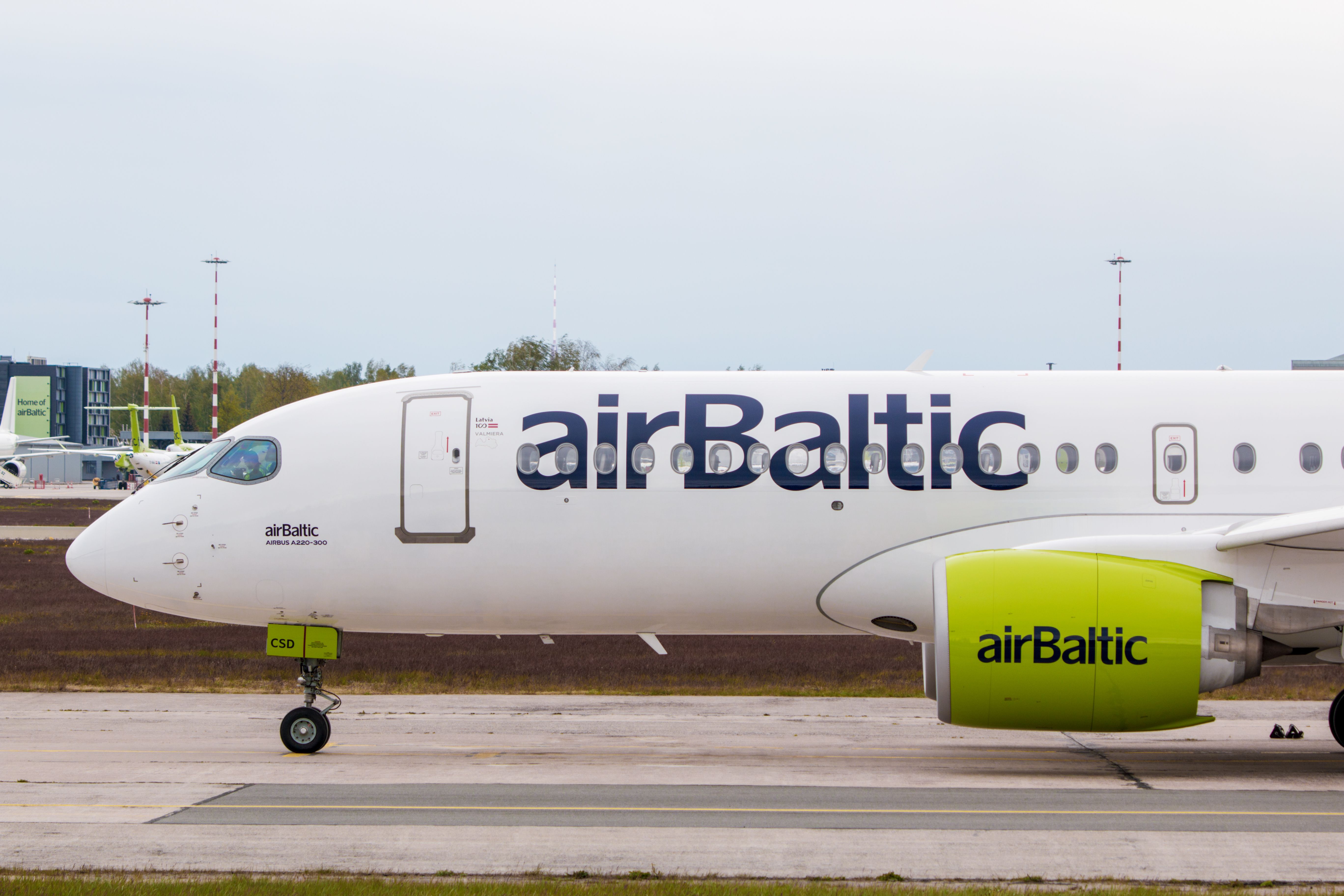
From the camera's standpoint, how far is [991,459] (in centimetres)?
1265

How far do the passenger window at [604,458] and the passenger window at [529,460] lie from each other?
587mm

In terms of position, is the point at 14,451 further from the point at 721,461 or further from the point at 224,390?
the point at 721,461

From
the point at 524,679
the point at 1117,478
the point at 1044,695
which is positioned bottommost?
the point at 524,679

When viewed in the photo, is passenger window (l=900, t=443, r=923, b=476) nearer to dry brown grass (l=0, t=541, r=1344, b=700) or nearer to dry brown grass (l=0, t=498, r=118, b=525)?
dry brown grass (l=0, t=541, r=1344, b=700)

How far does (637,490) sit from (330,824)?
4553 mm

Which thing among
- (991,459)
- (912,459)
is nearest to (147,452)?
(912,459)

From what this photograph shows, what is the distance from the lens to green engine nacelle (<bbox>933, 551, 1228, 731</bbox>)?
36.6 ft

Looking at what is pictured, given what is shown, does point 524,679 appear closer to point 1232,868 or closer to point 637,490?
point 637,490

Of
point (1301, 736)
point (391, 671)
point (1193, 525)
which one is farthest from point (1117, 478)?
point (391, 671)

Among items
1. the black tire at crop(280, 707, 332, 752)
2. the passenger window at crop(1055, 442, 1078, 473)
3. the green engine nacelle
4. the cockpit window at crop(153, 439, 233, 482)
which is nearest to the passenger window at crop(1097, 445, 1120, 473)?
the passenger window at crop(1055, 442, 1078, 473)

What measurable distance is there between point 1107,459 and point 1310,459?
212 cm

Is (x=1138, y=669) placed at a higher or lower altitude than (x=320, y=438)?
lower

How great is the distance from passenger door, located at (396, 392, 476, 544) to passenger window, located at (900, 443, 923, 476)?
4.61 metres

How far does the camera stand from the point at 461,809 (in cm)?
1066
